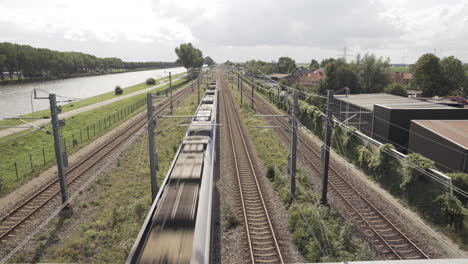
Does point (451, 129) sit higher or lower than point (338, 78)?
lower

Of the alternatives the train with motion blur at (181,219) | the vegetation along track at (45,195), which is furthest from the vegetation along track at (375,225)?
the vegetation along track at (45,195)

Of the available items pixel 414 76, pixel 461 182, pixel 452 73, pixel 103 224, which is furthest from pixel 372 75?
pixel 103 224

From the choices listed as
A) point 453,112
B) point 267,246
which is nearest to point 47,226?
point 267,246

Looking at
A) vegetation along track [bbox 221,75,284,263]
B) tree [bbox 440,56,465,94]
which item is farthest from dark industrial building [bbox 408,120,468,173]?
tree [bbox 440,56,465,94]

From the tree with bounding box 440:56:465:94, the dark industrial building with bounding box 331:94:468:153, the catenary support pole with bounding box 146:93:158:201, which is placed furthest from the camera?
the tree with bounding box 440:56:465:94

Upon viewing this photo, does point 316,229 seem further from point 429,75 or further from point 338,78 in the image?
point 429,75

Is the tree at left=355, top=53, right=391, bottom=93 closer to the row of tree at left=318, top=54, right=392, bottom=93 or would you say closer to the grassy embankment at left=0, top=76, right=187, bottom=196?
the row of tree at left=318, top=54, right=392, bottom=93
